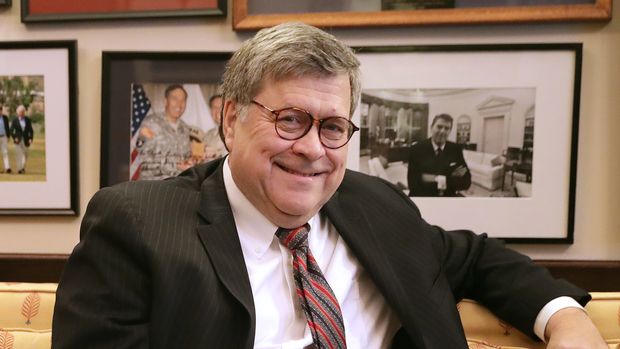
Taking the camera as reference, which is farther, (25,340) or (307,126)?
(25,340)

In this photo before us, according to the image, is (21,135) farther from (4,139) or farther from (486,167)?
(486,167)

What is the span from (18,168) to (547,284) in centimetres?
165

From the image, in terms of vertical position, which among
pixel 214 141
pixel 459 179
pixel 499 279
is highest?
pixel 214 141

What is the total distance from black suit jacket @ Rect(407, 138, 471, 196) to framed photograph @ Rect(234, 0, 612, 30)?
383 mm

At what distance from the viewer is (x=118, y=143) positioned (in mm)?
1825

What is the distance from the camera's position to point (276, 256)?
127 centimetres

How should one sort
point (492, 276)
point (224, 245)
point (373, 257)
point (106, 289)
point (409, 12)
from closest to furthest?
point (106, 289)
point (224, 245)
point (373, 257)
point (492, 276)
point (409, 12)

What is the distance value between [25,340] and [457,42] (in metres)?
1.45


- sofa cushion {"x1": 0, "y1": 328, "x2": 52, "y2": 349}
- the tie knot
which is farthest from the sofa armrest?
sofa cushion {"x1": 0, "y1": 328, "x2": 52, "y2": 349}

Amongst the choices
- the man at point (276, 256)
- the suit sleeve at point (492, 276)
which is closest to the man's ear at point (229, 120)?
the man at point (276, 256)

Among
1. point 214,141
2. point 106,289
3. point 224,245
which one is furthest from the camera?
point 214,141

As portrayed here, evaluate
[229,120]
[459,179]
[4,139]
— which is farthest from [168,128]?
[459,179]

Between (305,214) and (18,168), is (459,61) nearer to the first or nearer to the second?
(305,214)

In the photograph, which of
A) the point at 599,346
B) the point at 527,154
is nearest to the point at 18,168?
the point at 527,154
